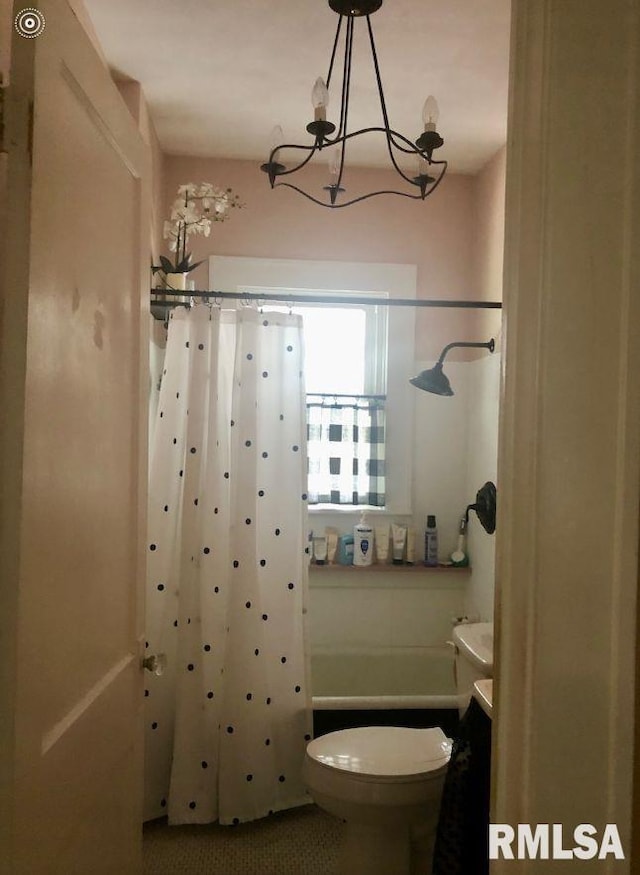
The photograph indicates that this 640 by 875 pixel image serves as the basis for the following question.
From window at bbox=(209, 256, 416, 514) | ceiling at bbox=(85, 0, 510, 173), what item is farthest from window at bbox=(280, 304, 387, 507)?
ceiling at bbox=(85, 0, 510, 173)

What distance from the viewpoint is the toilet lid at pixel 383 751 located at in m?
1.99

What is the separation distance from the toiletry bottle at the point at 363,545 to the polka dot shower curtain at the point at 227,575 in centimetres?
83

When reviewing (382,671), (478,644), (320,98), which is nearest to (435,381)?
(478,644)

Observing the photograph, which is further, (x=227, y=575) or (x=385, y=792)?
(x=227, y=575)

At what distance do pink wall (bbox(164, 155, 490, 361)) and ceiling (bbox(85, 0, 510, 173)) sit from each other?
20cm

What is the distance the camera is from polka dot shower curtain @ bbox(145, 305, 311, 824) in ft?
7.87

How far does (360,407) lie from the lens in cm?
347

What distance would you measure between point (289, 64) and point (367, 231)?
108 centimetres

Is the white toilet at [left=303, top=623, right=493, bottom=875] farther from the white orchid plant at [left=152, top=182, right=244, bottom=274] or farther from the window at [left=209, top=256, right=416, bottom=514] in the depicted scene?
the white orchid plant at [left=152, top=182, right=244, bottom=274]

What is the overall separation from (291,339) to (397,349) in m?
1.04

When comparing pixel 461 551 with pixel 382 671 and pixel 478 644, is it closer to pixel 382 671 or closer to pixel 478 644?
pixel 382 671

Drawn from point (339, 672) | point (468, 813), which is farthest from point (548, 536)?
point (339, 672)

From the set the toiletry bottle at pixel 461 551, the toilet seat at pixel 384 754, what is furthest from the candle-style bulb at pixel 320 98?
the toiletry bottle at pixel 461 551

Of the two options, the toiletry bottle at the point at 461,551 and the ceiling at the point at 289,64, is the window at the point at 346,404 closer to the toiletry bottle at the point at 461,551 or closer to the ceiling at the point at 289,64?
the toiletry bottle at the point at 461,551
